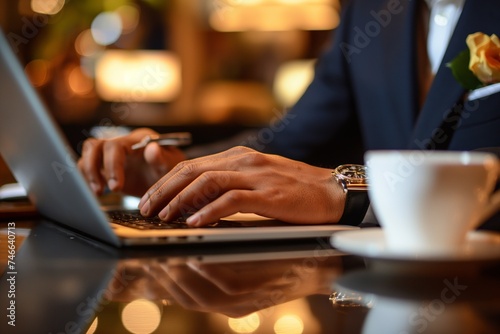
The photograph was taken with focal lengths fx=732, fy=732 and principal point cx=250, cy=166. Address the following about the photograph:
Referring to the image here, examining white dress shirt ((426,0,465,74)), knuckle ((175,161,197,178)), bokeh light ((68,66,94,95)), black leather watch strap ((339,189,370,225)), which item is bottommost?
bokeh light ((68,66,94,95))

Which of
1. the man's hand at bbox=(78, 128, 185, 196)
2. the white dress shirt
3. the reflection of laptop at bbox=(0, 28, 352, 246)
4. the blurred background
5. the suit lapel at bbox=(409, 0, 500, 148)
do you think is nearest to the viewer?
the reflection of laptop at bbox=(0, 28, 352, 246)

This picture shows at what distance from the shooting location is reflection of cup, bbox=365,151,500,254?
48cm

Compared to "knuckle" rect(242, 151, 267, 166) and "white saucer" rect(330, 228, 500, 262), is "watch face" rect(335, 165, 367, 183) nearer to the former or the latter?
"knuckle" rect(242, 151, 267, 166)

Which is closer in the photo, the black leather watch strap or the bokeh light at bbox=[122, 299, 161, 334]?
the bokeh light at bbox=[122, 299, 161, 334]

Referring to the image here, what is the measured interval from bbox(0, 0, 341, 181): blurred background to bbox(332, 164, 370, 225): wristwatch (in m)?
3.50

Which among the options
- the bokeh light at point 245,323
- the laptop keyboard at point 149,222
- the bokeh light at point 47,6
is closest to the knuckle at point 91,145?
the laptop keyboard at point 149,222

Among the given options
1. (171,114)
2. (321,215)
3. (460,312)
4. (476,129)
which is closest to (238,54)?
(171,114)

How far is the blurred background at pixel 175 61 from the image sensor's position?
170 inches

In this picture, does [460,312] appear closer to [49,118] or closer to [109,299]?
[109,299]

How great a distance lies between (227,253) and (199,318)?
225mm

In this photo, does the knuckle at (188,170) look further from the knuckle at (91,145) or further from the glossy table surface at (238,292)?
the knuckle at (91,145)

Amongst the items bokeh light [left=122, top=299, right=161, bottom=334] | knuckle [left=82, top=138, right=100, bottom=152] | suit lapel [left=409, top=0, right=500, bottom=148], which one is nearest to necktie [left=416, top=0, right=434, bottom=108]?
suit lapel [left=409, top=0, right=500, bottom=148]

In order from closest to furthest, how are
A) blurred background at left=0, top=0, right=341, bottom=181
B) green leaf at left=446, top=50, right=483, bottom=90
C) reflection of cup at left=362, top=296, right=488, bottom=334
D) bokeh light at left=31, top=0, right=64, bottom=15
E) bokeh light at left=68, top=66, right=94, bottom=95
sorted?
reflection of cup at left=362, top=296, right=488, bottom=334
green leaf at left=446, top=50, right=483, bottom=90
bokeh light at left=31, top=0, right=64, bottom=15
blurred background at left=0, top=0, right=341, bottom=181
bokeh light at left=68, top=66, right=94, bottom=95

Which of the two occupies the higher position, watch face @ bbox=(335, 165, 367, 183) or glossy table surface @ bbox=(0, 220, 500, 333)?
glossy table surface @ bbox=(0, 220, 500, 333)
